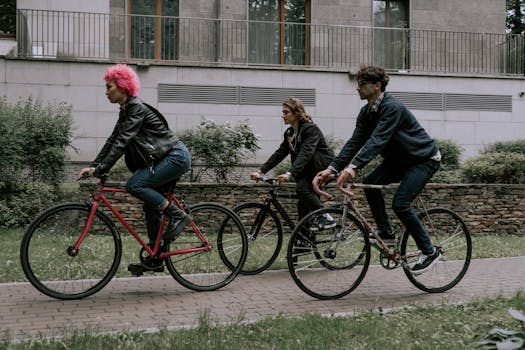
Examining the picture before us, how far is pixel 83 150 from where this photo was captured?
55.5ft

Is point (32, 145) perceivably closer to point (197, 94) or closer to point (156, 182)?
point (197, 94)

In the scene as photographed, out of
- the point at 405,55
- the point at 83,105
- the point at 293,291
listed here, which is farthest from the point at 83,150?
the point at 293,291

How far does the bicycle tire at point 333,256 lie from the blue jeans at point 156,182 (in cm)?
134

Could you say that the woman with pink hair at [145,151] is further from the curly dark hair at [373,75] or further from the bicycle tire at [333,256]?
the curly dark hair at [373,75]

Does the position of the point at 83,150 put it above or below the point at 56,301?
above

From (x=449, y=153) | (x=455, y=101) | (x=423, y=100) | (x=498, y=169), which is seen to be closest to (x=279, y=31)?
(x=423, y=100)

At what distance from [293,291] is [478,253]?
4.19 meters

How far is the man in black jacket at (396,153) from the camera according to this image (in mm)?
5898

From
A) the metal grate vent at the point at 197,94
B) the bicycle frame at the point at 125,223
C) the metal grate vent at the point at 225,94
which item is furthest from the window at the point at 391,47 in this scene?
the bicycle frame at the point at 125,223

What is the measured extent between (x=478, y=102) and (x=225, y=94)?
26.1ft

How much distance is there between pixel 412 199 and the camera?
6.12 meters

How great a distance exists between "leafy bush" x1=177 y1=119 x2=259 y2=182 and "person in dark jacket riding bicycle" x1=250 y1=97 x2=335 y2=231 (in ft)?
16.7

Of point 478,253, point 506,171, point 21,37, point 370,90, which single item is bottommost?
point 478,253

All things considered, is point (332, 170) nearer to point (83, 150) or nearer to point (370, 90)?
point (370, 90)
